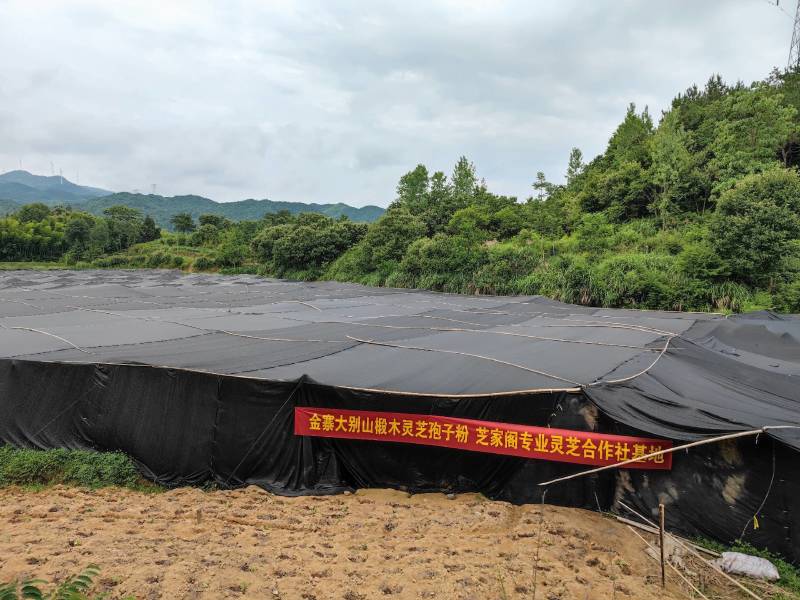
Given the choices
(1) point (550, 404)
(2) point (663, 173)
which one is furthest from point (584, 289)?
(1) point (550, 404)

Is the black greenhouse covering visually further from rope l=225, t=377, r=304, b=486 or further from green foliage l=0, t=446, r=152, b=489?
green foliage l=0, t=446, r=152, b=489

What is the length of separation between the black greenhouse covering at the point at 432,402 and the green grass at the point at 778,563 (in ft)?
0.27

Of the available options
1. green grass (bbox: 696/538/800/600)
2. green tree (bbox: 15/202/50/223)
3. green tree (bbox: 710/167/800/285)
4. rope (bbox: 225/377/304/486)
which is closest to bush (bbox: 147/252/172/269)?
green tree (bbox: 15/202/50/223)

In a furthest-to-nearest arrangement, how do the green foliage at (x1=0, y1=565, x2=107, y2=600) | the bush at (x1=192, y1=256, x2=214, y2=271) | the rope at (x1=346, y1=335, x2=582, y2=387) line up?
the bush at (x1=192, y1=256, x2=214, y2=271), the rope at (x1=346, y1=335, x2=582, y2=387), the green foliage at (x1=0, y1=565, x2=107, y2=600)

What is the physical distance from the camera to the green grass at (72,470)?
6.13 m

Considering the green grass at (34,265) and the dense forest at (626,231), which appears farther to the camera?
the green grass at (34,265)

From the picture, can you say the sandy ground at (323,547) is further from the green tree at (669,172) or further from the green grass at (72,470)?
the green tree at (669,172)

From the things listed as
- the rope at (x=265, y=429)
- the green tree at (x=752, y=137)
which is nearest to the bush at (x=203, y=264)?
the green tree at (x=752, y=137)

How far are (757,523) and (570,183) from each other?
37.5 metres

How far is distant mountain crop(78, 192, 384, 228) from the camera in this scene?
12900 cm

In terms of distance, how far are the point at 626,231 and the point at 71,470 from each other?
21.1 metres

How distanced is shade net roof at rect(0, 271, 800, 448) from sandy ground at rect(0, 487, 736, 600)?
125 centimetres

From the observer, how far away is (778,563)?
409 cm

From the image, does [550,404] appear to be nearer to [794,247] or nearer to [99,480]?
[99,480]
